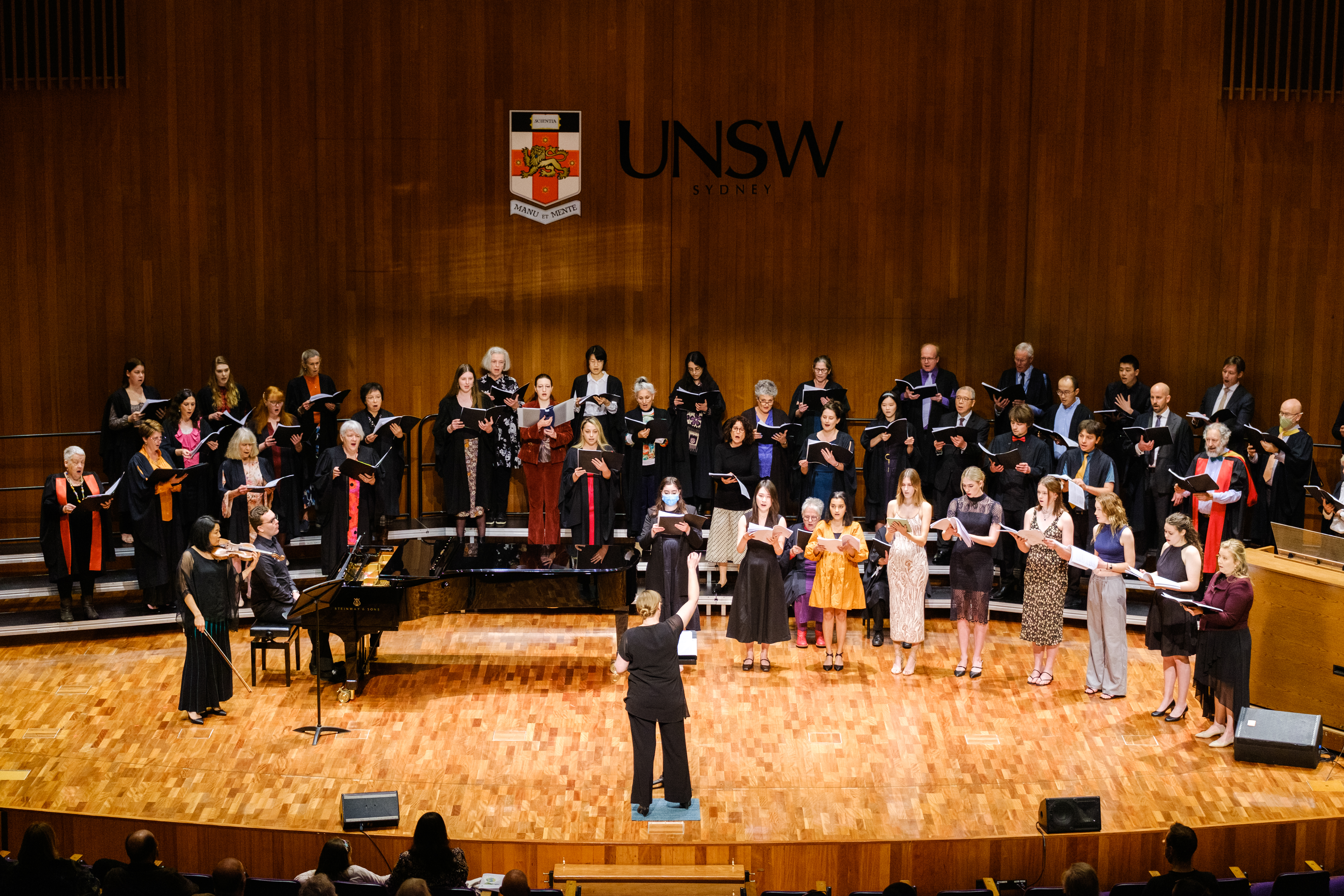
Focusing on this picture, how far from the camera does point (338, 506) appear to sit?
8.43m

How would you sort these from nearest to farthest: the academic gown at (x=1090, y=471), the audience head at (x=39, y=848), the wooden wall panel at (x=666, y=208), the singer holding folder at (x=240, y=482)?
the audience head at (x=39, y=848)
the academic gown at (x=1090, y=471)
the singer holding folder at (x=240, y=482)
the wooden wall panel at (x=666, y=208)

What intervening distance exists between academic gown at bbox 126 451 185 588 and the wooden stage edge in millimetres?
3403

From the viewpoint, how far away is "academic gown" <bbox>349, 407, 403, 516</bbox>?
8.56 meters

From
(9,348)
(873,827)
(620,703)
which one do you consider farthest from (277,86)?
(873,827)

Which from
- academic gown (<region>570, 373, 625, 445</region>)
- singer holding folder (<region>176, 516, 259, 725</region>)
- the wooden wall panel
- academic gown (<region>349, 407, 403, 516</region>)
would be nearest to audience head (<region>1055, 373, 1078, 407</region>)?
the wooden wall panel

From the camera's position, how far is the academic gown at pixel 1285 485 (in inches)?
328

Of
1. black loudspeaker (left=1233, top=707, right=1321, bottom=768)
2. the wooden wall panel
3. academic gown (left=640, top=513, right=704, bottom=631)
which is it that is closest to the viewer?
black loudspeaker (left=1233, top=707, right=1321, bottom=768)

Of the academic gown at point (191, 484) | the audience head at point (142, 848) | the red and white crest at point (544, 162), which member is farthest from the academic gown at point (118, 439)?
the audience head at point (142, 848)

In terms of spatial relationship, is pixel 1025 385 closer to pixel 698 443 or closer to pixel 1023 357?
pixel 1023 357

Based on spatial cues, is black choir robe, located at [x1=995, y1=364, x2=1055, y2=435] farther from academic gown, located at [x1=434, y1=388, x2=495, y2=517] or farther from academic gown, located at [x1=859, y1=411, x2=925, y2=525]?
academic gown, located at [x1=434, y1=388, x2=495, y2=517]

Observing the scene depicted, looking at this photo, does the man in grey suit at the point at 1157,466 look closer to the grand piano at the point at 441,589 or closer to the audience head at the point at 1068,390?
the audience head at the point at 1068,390

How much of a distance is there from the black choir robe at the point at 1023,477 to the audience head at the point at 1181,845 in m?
3.89

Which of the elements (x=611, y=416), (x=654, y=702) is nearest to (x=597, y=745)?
(x=654, y=702)

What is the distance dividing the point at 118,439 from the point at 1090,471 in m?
6.58
